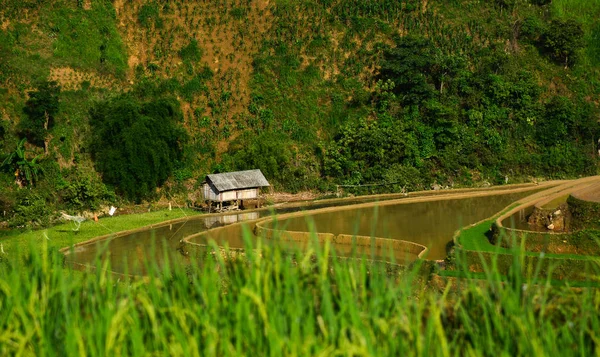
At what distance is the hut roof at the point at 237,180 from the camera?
3509 centimetres

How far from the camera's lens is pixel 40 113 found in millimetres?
36219

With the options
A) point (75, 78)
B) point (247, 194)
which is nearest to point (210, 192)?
point (247, 194)

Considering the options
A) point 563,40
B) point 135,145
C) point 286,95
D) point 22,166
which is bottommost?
point 22,166

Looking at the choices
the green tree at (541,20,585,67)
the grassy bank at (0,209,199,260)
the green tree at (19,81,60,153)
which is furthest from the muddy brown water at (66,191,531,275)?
the green tree at (541,20,585,67)

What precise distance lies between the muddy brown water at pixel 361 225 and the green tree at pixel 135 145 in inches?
147

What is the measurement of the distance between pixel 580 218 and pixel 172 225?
651 inches

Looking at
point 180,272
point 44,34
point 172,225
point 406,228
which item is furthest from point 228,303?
point 44,34

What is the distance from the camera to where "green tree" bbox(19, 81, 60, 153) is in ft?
A: 118

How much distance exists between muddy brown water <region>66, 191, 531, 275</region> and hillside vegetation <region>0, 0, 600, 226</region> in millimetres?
4012

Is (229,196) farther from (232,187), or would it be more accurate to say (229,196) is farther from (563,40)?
(563,40)

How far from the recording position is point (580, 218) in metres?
26.5

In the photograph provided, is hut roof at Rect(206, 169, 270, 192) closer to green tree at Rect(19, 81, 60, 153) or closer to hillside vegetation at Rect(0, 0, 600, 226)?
hillside vegetation at Rect(0, 0, 600, 226)

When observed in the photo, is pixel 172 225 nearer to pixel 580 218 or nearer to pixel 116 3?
pixel 580 218

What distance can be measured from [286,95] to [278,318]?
4054 cm
